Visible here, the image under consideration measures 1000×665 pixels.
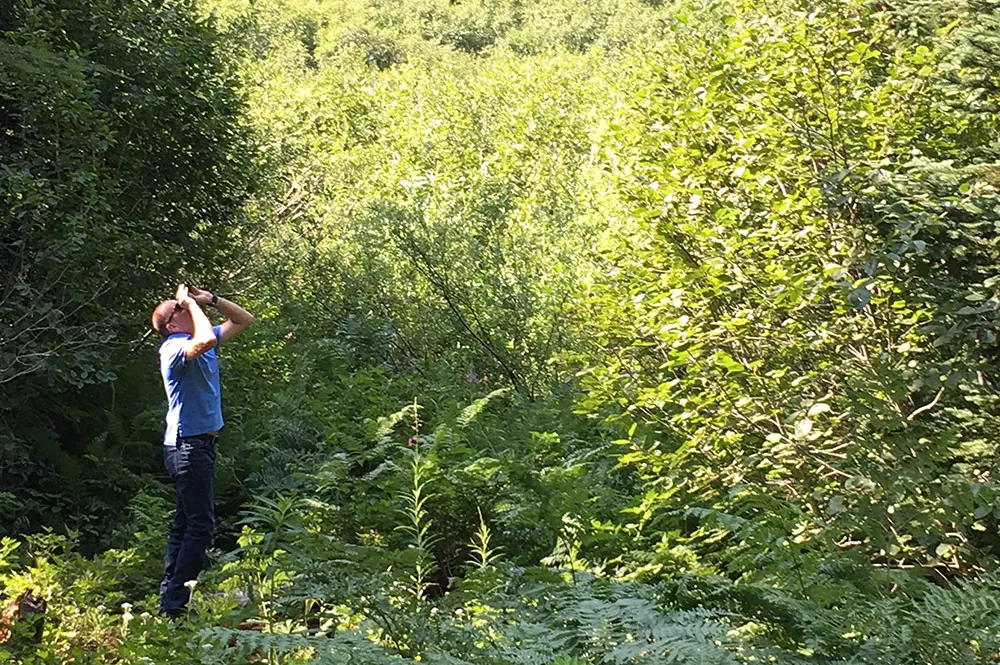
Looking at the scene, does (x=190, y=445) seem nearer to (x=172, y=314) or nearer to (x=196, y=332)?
(x=196, y=332)

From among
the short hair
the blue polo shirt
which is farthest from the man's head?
the blue polo shirt

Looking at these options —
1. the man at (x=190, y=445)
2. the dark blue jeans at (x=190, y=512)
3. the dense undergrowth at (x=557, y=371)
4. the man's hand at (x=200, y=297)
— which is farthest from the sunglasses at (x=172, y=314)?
the dense undergrowth at (x=557, y=371)

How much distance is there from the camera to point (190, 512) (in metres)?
4.89

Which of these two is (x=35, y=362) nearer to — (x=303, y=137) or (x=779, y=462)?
(x=779, y=462)

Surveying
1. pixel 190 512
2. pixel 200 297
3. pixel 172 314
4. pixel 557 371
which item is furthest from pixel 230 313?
pixel 557 371

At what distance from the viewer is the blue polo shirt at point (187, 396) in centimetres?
489

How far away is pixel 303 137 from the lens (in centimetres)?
1413

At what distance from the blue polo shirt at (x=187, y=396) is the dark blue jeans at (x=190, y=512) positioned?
2.5 inches

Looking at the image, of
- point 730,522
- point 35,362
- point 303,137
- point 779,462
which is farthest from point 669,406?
point 303,137

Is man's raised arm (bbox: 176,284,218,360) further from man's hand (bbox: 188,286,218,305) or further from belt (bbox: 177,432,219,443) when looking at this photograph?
belt (bbox: 177,432,219,443)

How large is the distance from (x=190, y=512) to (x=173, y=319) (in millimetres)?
1129

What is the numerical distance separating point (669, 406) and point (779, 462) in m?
1.15

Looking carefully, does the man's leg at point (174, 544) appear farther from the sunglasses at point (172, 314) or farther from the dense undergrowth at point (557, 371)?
the sunglasses at point (172, 314)

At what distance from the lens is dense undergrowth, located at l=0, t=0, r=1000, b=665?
10.2 feet
